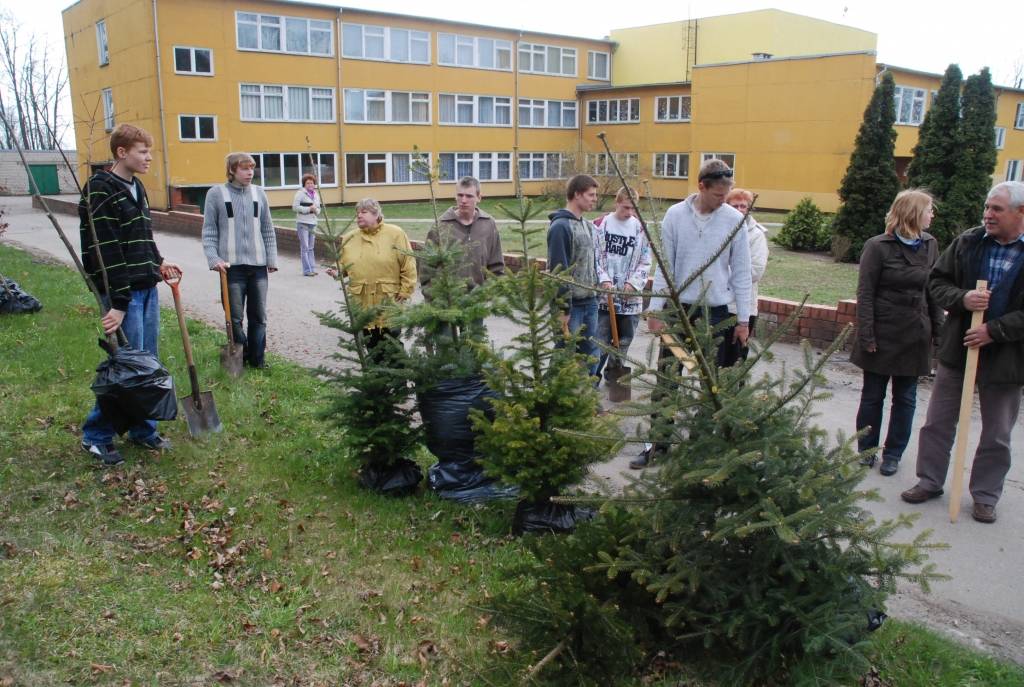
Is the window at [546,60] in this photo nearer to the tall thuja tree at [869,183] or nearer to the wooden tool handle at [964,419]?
the tall thuja tree at [869,183]

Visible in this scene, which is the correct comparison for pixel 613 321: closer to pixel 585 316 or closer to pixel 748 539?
pixel 585 316

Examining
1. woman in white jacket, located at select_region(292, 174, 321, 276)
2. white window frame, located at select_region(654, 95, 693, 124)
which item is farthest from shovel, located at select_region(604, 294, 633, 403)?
white window frame, located at select_region(654, 95, 693, 124)

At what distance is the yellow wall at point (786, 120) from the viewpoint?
32.1 m

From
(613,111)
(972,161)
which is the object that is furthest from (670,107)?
(972,161)

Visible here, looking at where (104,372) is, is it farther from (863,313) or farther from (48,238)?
(48,238)

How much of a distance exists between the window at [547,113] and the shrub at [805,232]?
25.4 metres

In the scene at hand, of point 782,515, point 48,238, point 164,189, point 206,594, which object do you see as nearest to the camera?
point 782,515

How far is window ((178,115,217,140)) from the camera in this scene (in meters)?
31.8

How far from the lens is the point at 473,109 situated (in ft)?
131

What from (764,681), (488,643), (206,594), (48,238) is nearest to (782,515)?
(764,681)

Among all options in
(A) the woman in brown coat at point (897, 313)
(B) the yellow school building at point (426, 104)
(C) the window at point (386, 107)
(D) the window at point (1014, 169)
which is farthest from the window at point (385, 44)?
(A) the woman in brown coat at point (897, 313)

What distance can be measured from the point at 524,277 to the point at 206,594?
89.9 inches

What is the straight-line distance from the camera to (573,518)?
460cm

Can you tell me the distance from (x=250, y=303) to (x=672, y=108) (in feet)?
118
